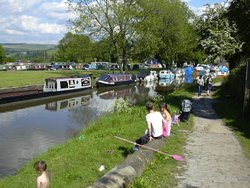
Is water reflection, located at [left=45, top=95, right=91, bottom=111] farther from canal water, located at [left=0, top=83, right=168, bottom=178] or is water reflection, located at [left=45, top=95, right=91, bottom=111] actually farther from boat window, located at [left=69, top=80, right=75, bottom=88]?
boat window, located at [left=69, top=80, right=75, bottom=88]

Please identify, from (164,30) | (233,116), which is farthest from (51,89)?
(164,30)

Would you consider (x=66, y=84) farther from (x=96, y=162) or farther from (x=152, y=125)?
(x=96, y=162)

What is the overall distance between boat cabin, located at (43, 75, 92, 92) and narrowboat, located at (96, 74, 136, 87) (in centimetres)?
318

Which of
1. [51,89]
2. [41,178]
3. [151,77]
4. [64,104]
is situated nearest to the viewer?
[41,178]

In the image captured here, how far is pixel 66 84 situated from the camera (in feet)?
142

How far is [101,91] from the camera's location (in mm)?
49188

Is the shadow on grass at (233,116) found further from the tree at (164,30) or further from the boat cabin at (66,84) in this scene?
the tree at (164,30)

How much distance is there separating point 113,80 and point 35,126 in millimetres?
29241

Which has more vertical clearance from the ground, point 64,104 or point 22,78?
point 22,78

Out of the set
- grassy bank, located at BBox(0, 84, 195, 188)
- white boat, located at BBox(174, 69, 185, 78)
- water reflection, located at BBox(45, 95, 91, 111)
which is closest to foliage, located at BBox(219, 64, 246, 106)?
grassy bank, located at BBox(0, 84, 195, 188)

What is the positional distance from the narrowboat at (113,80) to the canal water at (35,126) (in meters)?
12.0

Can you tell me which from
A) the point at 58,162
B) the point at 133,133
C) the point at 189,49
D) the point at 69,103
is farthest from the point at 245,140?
the point at 189,49

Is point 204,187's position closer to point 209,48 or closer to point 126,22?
point 209,48

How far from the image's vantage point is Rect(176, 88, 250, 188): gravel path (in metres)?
9.48
